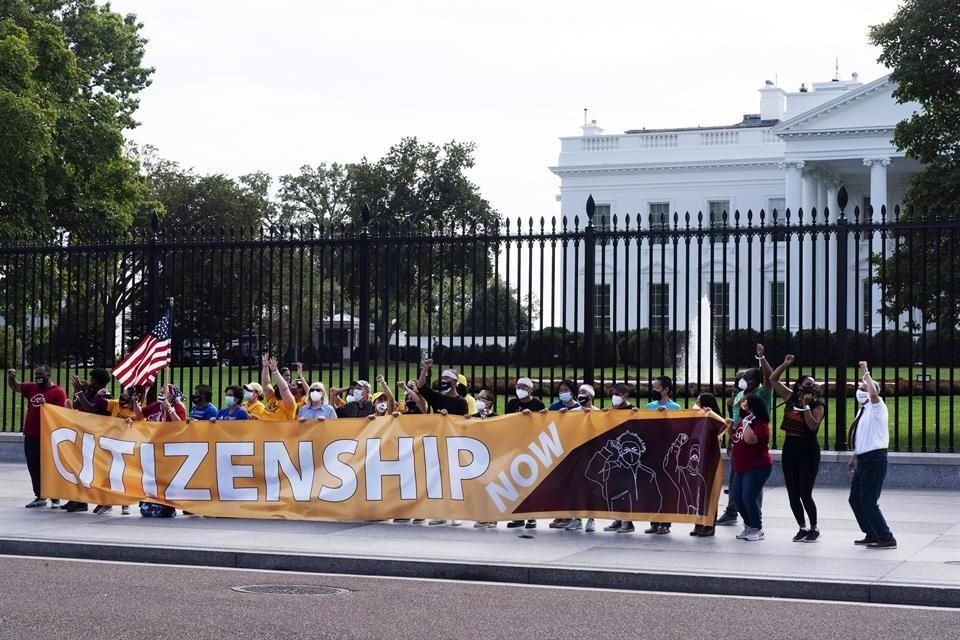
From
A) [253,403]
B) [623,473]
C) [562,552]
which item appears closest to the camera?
[562,552]

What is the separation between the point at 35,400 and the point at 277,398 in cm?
280

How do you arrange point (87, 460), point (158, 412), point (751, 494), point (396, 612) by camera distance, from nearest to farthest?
point (396, 612) → point (751, 494) → point (87, 460) → point (158, 412)

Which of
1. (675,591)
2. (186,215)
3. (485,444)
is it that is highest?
(186,215)

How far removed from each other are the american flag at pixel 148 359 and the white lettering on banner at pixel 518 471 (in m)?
5.11

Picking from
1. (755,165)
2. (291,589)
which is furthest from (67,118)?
(755,165)

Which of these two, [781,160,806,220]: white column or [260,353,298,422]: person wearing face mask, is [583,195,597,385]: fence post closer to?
[260,353,298,422]: person wearing face mask

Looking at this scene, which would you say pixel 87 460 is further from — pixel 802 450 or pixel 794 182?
pixel 794 182

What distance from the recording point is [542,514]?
44.4 ft

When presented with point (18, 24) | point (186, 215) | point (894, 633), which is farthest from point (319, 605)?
point (186, 215)

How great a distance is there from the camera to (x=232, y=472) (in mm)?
14570

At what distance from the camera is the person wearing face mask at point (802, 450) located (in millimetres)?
12391

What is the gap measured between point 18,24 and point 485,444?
26.5 m

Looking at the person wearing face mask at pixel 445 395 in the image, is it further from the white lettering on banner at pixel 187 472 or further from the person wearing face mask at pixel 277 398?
the white lettering on banner at pixel 187 472

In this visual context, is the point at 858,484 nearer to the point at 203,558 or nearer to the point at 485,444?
the point at 485,444
